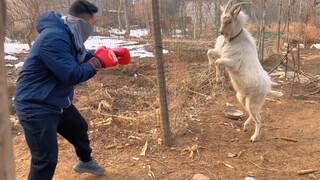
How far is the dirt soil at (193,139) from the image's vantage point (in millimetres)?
3406

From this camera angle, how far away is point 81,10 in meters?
2.39

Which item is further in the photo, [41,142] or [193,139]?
[193,139]

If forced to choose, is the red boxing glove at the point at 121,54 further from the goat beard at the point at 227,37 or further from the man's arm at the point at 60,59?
the goat beard at the point at 227,37

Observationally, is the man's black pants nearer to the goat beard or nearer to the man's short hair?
the man's short hair

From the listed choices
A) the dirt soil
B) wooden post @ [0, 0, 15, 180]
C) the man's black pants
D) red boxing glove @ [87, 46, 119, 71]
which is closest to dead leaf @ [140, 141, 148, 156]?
the dirt soil

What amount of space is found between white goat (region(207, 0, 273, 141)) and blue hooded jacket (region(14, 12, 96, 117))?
7.89 feet

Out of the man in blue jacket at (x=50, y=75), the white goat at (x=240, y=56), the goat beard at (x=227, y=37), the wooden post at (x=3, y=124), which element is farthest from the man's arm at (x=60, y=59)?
the goat beard at (x=227, y=37)

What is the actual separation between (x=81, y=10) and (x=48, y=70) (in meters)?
0.69

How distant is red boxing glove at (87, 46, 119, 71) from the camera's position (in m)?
2.44

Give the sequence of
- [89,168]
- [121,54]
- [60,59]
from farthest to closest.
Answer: [89,168], [121,54], [60,59]

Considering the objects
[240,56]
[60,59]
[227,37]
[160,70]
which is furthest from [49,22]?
[240,56]

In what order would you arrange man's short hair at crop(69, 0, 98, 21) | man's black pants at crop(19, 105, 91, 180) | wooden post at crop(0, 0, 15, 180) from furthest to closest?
man's short hair at crop(69, 0, 98, 21)
man's black pants at crop(19, 105, 91, 180)
wooden post at crop(0, 0, 15, 180)

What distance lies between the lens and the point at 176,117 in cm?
441

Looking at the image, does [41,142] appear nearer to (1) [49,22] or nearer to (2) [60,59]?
(2) [60,59]
